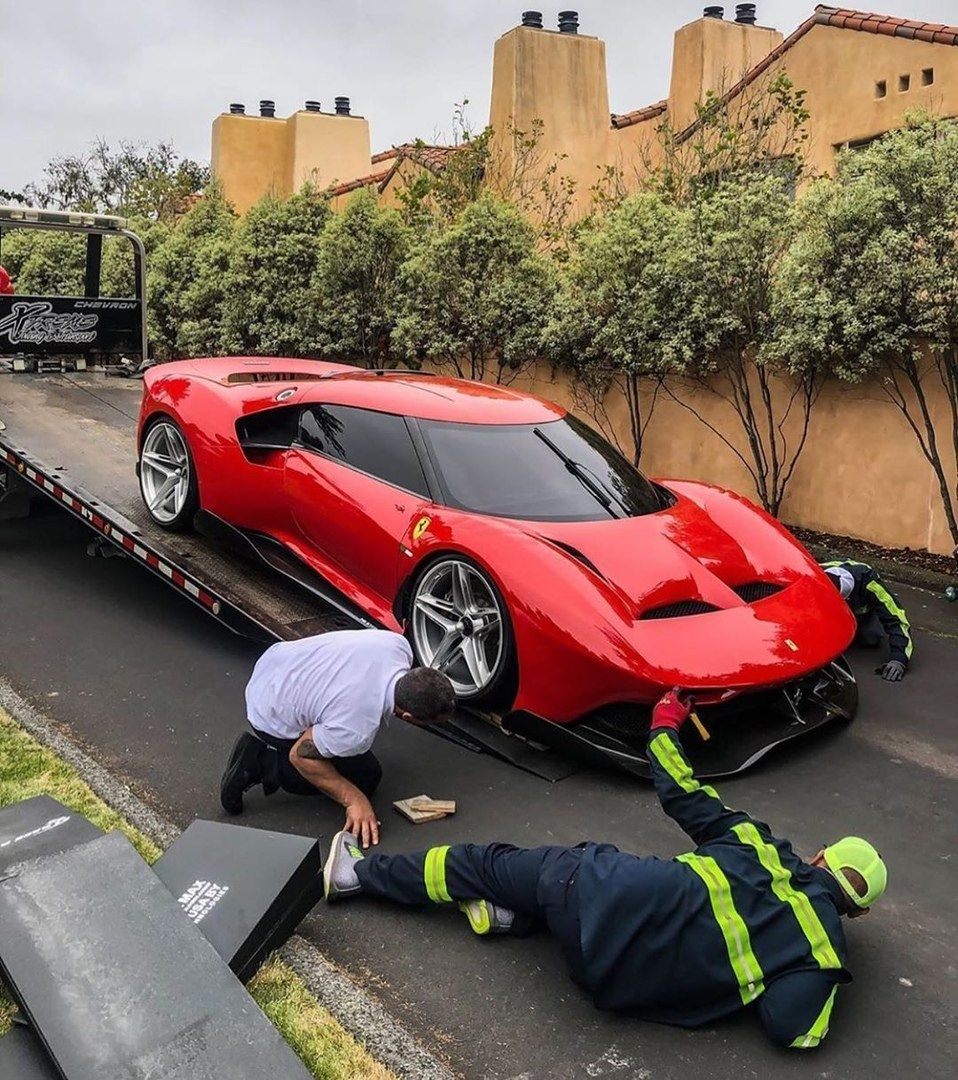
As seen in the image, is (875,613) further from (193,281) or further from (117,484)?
(193,281)

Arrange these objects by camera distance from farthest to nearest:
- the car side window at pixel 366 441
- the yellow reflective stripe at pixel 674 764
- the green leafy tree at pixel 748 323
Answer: the green leafy tree at pixel 748 323
the car side window at pixel 366 441
the yellow reflective stripe at pixel 674 764

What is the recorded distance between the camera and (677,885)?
116 inches

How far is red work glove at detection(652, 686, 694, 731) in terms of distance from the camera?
3688mm

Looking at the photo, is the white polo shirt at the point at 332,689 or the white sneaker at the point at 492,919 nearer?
the white sneaker at the point at 492,919

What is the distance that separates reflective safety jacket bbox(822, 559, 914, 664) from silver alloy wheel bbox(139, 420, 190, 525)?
165 inches

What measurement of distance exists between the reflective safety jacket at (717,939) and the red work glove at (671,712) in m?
0.67

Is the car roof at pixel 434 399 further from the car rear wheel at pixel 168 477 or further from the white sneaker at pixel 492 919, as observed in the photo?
the white sneaker at pixel 492 919

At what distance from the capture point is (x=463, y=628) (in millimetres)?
4922

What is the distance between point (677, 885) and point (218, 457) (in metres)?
4.23

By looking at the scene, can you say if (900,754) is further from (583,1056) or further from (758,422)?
(758,422)

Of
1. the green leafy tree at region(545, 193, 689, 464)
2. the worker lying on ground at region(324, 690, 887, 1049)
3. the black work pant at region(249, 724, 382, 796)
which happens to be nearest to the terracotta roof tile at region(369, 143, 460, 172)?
the green leafy tree at region(545, 193, 689, 464)

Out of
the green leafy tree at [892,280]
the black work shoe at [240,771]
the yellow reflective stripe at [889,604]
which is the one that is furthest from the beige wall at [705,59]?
the black work shoe at [240,771]

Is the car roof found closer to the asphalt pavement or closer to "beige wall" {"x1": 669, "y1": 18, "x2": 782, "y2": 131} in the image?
the asphalt pavement

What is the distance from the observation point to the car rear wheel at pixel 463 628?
4.69 m
